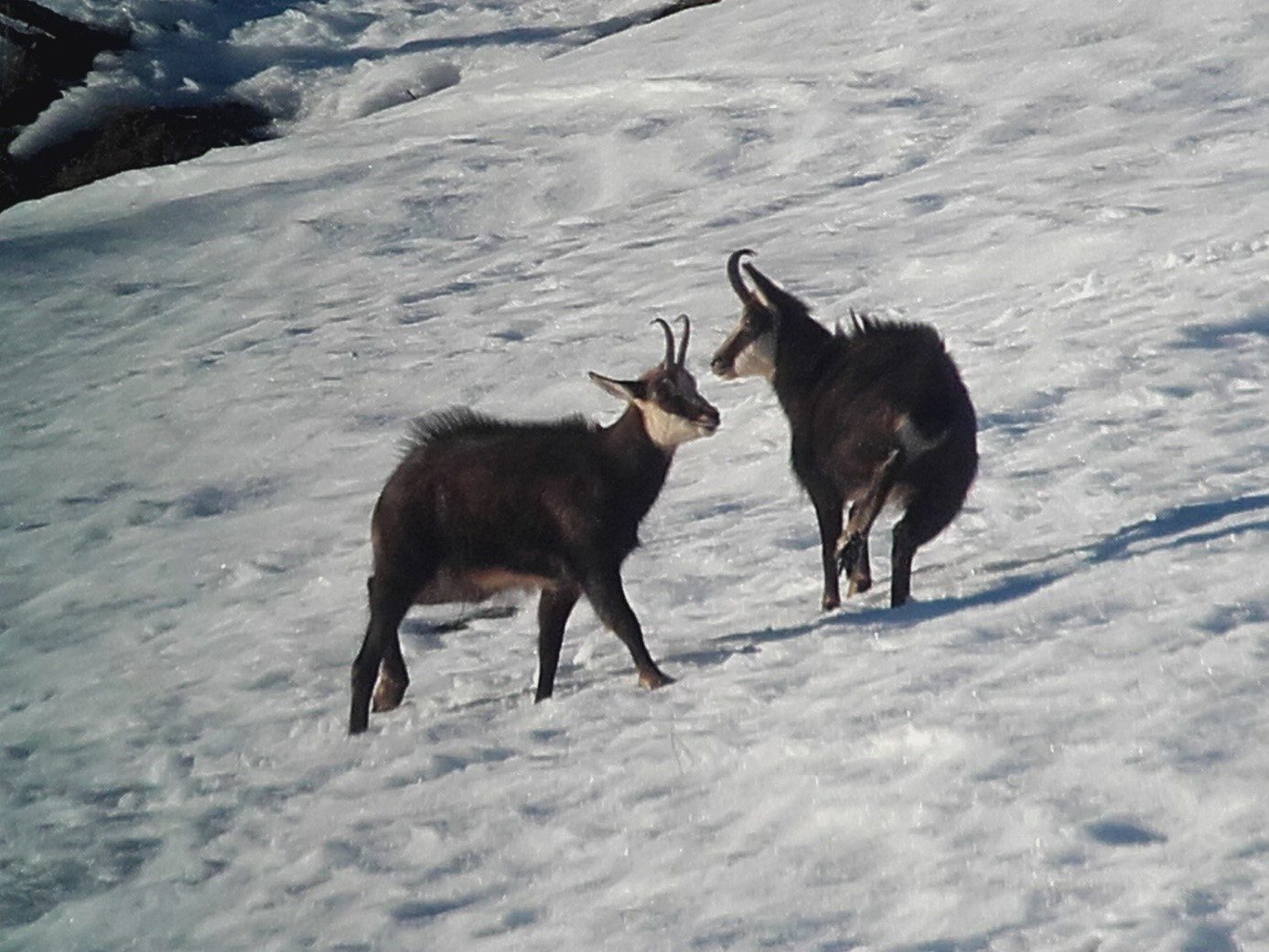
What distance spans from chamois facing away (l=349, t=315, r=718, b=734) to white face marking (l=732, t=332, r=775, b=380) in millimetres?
1171

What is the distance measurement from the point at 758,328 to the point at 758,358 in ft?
0.46

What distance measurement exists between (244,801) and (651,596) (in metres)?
2.30

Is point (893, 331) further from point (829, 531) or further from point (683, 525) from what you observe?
point (683, 525)

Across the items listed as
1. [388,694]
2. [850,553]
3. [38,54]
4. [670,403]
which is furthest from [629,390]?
[38,54]

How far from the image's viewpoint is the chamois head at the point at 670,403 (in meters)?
7.06

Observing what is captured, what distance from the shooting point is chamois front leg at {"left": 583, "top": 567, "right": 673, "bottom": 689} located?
22.9 feet

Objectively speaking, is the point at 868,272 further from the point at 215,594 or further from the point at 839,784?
the point at 839,784

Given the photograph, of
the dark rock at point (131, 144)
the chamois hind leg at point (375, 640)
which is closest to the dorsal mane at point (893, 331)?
the chamois hind leg at point (375, 640)

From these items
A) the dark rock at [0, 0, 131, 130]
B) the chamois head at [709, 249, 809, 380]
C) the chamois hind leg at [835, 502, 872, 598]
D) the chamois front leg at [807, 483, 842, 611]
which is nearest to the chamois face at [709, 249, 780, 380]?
the chamois head at [709, 249, 809, 380]

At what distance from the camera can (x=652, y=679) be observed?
698cm

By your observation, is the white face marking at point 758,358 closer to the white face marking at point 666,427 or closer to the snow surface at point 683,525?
the snow surface at point 683,525

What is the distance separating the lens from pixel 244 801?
6949 millimetres

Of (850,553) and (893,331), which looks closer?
(850,553)

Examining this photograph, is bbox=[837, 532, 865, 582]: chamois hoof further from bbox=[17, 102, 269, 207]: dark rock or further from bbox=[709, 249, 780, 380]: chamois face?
bbox=[17, 102, 269, 207]: dark rock
